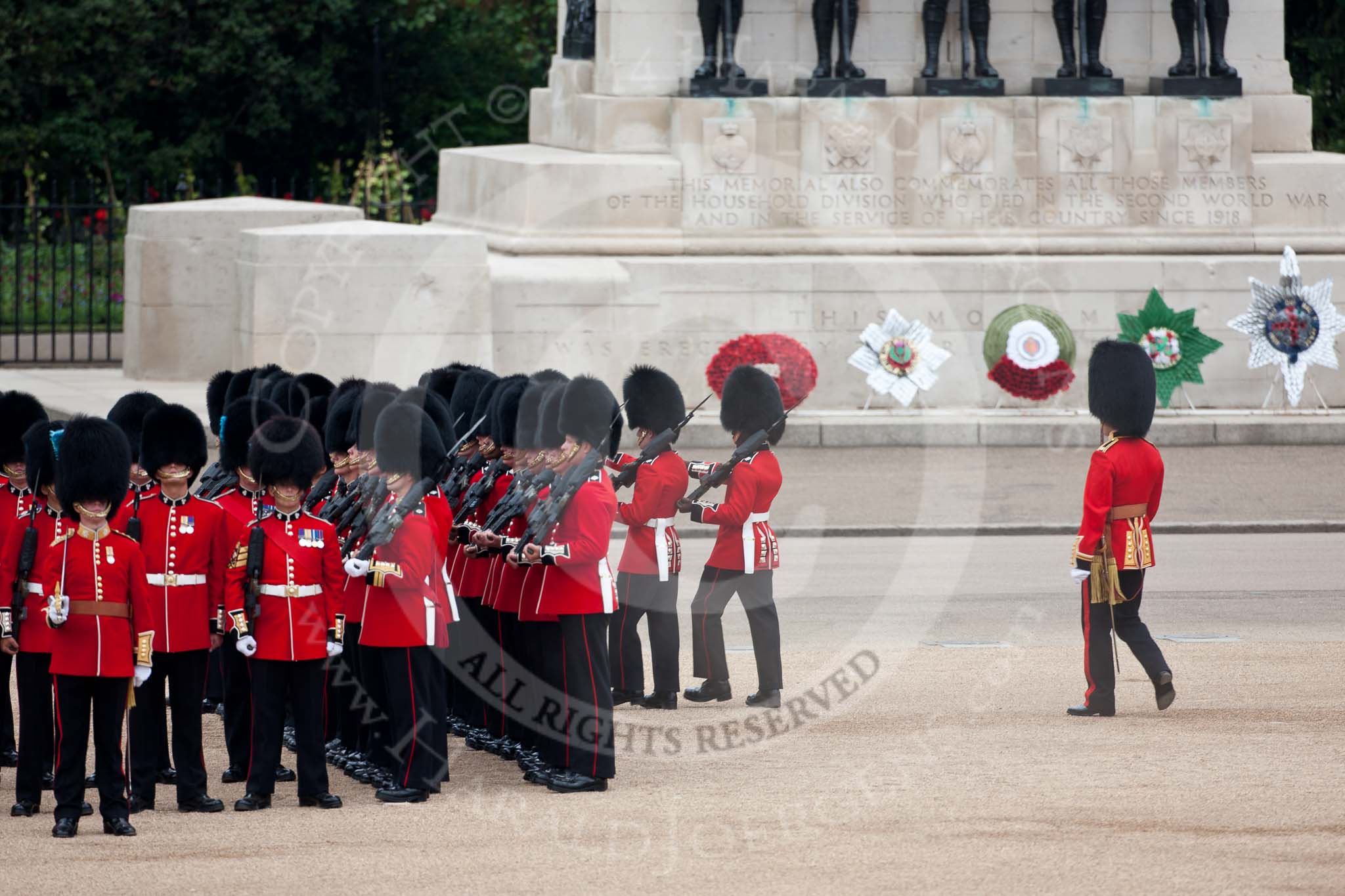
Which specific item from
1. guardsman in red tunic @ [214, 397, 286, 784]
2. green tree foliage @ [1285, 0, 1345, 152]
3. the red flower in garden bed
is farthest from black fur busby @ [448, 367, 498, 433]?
green tree foliage @ [1285, 0, 1345, 152]

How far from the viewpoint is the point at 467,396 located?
373 inches

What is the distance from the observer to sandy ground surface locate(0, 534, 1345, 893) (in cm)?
634

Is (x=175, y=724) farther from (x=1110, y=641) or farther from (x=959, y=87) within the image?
(x=959, y=87)

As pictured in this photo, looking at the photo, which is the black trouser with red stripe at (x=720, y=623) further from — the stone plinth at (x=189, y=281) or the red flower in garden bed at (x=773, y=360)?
the stone plinth at (x=189, y=281)

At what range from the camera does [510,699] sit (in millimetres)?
8359

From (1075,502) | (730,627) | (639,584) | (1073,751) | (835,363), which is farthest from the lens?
(835,363)

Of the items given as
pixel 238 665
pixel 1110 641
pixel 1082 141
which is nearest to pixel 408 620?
pixel 238 665

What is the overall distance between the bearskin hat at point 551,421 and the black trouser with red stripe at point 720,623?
1.38m

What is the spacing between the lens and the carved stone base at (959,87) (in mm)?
18438

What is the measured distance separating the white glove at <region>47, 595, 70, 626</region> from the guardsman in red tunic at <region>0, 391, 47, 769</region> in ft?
3.63

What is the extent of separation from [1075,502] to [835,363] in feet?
12.0

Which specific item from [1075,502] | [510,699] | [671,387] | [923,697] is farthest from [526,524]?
[1075,502]

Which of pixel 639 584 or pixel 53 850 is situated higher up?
pixel 639 584

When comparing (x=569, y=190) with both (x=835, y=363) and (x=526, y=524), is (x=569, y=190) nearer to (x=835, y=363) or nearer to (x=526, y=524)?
(x=835, y=363)
